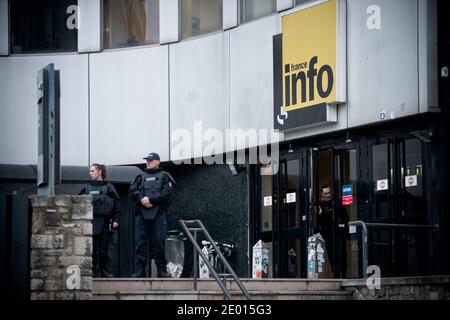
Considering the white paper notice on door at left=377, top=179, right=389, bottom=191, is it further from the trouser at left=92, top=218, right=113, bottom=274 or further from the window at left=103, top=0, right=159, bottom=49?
the window at left=103, top=0, right=159, bottom=49

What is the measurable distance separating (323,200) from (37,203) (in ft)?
25.8

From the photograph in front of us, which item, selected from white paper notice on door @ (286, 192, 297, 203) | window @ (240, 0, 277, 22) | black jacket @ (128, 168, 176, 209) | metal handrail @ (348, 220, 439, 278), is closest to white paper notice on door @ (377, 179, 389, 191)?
metal handrail @ (348, 220, 439, 278)

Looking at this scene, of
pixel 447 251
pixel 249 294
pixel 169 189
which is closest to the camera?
pixel 249 294

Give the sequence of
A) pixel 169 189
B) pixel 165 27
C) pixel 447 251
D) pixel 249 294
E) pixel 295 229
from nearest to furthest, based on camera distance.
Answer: pixel 249 294 < pixel 169 189 < pixel 447 251 < pixel 295 229 < pixel 165 27

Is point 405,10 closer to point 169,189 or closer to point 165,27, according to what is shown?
point 169,189

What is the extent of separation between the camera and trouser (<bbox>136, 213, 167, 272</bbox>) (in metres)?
17.7

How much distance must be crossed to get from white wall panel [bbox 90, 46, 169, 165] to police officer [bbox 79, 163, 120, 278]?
6686 millimetres

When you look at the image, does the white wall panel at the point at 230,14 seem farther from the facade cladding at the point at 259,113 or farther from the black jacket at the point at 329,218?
the black jacket at the point at 329,218

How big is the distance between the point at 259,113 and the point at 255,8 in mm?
2130

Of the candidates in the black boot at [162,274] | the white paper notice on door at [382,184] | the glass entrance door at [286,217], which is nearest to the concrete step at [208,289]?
the black boot at [162,274]

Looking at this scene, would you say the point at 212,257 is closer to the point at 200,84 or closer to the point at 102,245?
the point at 200,84

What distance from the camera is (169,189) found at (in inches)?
704

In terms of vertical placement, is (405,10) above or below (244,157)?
Result: above

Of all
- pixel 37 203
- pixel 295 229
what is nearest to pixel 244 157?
pixel 295 229
